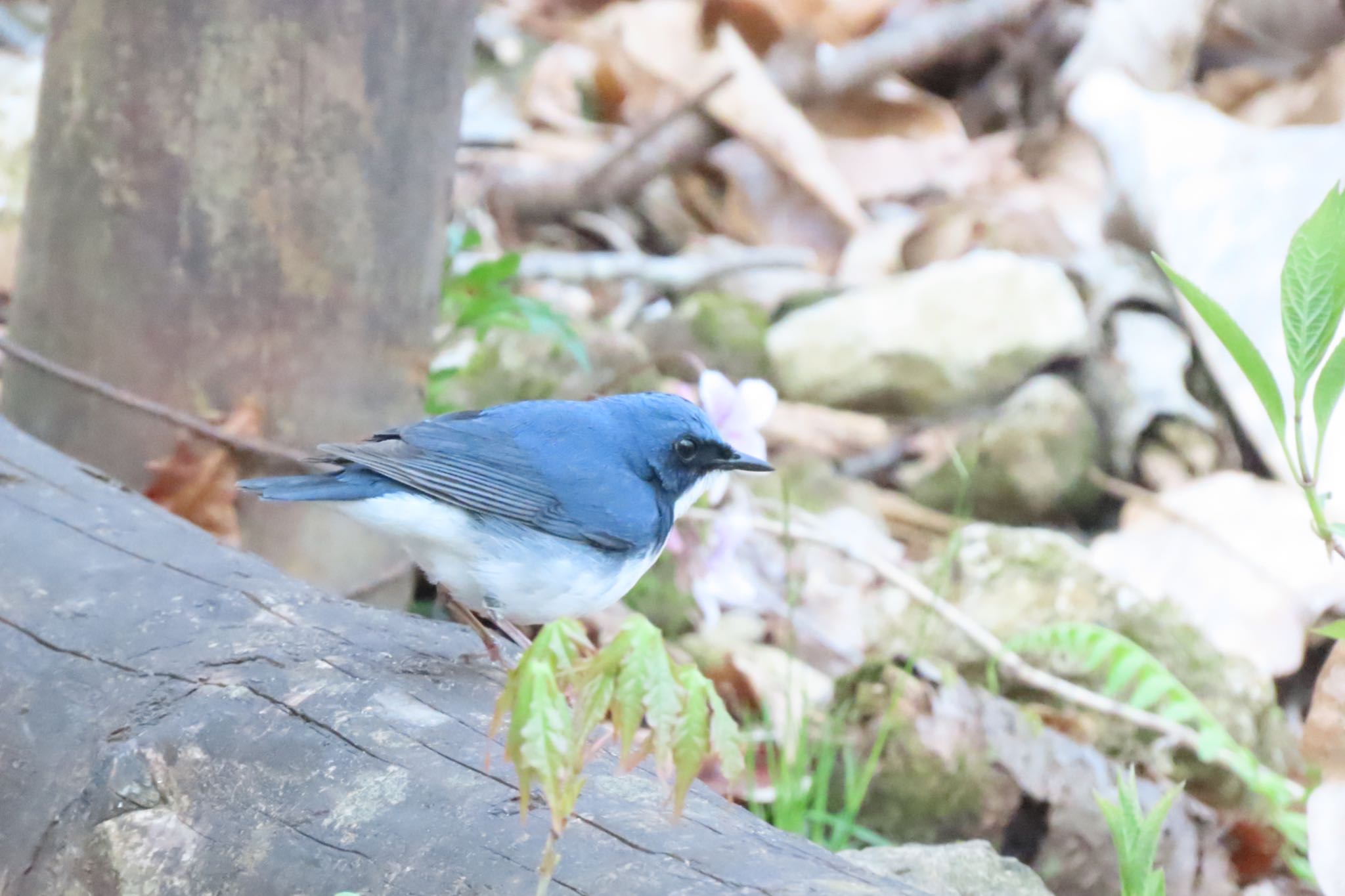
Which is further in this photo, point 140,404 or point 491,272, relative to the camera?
point 491,272

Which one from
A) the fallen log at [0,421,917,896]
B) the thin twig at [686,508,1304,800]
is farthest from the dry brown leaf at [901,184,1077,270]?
the fallen log at [0,421,917,896]

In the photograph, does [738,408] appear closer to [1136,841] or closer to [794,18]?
[1136,841]

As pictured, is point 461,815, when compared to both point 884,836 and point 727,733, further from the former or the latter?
point 884,836

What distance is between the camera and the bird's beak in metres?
2.93

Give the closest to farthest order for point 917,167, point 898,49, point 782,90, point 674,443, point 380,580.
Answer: point 674,443 → point 380,580 → point 782,90 → point 917,167 → point 898,49

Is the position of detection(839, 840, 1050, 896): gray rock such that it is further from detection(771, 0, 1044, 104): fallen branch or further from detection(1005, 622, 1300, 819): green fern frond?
detection(771, 0, 1044, 104): fallen branch

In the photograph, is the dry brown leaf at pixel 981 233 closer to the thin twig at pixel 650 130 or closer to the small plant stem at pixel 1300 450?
the thin twig at pixel 650 130

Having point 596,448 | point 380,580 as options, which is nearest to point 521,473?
point 596,448

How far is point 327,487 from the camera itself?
2.67 metres

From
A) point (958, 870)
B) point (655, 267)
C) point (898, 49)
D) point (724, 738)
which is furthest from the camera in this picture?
point (898, 49)

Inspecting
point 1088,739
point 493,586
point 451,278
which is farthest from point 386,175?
point 1088,739

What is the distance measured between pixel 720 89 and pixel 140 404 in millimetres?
3573

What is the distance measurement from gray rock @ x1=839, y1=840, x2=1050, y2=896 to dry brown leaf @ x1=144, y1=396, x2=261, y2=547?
5.98ft

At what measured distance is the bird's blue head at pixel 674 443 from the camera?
2957mm
